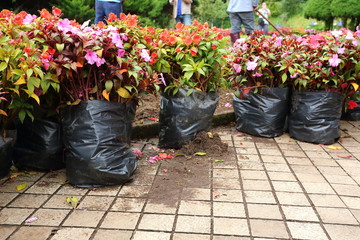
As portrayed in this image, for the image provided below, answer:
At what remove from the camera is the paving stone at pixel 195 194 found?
288cm

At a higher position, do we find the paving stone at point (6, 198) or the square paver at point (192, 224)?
the square paver at point (192, 224)

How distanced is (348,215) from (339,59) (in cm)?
200

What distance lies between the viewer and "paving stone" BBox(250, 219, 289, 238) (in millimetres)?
2367

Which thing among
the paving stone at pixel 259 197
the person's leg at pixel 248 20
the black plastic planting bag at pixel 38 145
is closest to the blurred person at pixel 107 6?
the person's leg at pixel 248 20

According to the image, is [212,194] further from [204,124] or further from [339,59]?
[339,59]

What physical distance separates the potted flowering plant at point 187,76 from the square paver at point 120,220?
145 cm

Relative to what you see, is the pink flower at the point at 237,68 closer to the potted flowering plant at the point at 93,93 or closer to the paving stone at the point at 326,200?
the potted flowering plant at the point at 93,93

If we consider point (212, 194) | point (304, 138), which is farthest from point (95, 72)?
point (304, 138)

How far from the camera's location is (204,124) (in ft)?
13.0

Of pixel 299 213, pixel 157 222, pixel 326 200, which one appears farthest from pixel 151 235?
pixel 326 200

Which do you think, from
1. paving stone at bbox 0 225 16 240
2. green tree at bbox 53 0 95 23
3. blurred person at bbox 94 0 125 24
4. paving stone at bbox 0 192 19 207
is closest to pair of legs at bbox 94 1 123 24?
blurred person at bbox 94 0 125 24

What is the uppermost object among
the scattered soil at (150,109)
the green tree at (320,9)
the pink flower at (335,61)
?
the green tree at (320,9)

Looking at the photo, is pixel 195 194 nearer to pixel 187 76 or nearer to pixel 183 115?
pixel 183 115

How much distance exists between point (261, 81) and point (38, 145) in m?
2.64
